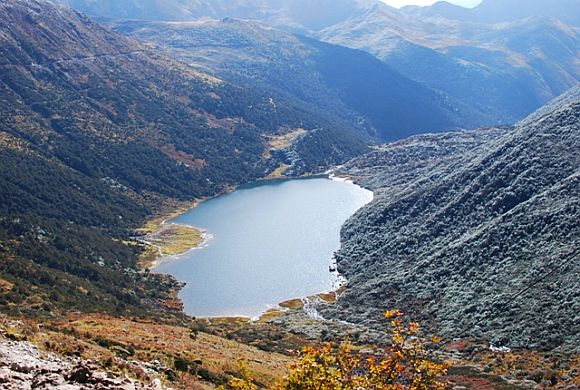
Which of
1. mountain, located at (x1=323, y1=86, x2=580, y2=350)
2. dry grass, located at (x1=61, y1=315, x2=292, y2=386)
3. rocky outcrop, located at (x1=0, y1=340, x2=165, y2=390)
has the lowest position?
rocky outcrop, located at (x1=0, y1=340, x2=165, y2=390)

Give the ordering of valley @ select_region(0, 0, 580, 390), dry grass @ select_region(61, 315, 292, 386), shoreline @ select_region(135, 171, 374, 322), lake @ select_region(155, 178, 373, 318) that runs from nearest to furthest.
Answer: valley @ select_region(0, 0, 580, 390) → dry grass @ select_region(61, 315, 292, 386) → shoreline @ select_region(135, 171, 374, 322) → lake @ select_region(155, 178, 373, 318)

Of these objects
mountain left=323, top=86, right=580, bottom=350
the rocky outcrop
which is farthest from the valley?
mountain left=323, top=86, right=580, bottom=350

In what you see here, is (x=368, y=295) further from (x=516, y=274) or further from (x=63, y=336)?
(x=63, y=336)

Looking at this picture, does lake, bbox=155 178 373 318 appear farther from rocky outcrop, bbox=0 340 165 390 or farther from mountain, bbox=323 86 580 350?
rocky outcrop, bbox=0 340 165 390

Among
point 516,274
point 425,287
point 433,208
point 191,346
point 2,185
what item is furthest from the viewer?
point 2,185

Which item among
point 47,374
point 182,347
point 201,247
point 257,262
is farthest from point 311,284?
point 47,374

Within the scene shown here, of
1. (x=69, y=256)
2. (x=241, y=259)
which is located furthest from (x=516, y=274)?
(x=69, y=256)

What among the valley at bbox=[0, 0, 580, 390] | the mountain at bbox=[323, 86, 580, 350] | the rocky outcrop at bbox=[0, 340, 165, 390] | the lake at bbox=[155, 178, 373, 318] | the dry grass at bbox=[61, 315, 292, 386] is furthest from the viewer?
the lake at bbox=[155, 178, 373, 318]

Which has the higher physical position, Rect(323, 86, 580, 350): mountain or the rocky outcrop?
Rect(323, 86, 580, 350): mountain
